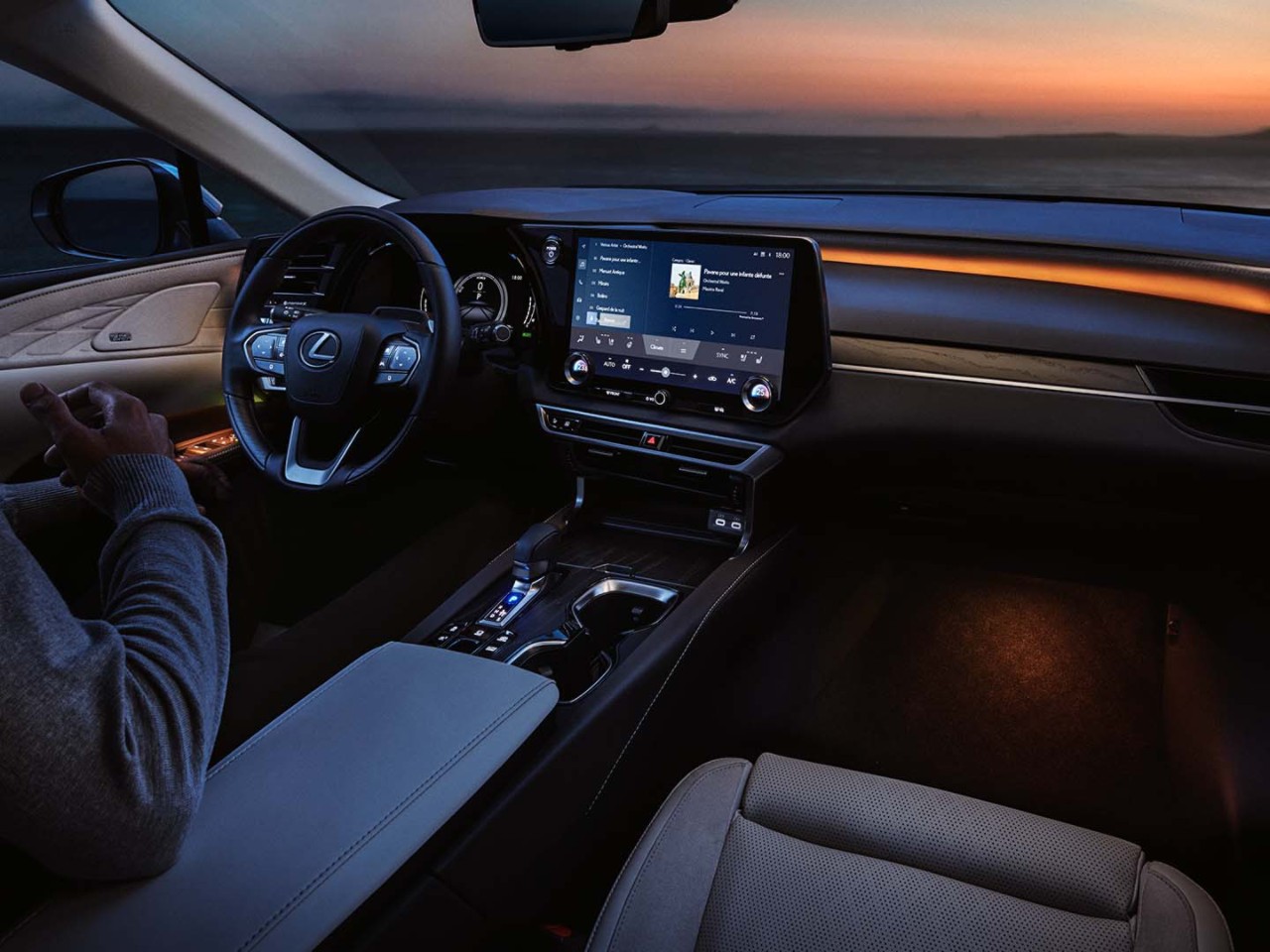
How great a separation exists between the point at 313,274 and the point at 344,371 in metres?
0.44

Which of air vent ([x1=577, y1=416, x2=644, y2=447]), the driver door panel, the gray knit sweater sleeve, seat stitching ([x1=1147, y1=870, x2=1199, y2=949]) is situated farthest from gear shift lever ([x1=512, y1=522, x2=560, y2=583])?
seat stitching ([x1=1147, y1=870, x2=1199, y2=949])

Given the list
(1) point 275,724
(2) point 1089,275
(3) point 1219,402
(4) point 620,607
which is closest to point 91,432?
(1) point 275,724

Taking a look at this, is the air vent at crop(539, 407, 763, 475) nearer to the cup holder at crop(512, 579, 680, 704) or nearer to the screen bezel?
the screen bezel

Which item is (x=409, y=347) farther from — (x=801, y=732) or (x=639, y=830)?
(x=801, y=732)

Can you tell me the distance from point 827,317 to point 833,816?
2.97 feet

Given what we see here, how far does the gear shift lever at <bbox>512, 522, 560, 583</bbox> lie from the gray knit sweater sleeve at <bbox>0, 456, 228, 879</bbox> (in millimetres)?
939

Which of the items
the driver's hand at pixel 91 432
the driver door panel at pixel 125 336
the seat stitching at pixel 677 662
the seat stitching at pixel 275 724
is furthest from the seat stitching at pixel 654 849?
the driver door panel at pixel 125 336

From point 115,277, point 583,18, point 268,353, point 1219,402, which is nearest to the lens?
point 1219,402

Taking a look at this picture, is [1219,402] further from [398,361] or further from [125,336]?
[125,336]

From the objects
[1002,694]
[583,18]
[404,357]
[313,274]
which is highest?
[583,18]

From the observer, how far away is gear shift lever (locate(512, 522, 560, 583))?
6.95ft

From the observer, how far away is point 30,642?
0.90 meters

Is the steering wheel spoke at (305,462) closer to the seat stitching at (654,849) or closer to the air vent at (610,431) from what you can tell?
the air vent at (610,431)

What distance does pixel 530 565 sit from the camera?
6.95 ft
